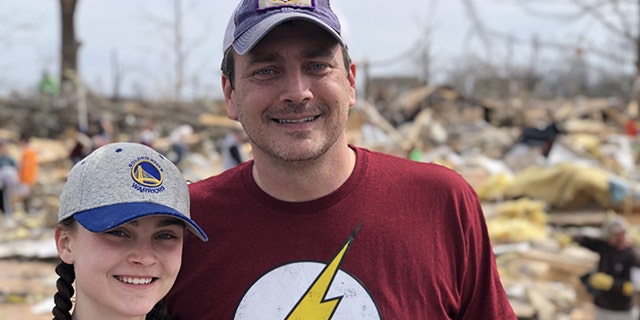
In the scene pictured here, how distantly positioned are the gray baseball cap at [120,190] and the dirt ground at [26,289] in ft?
18.3

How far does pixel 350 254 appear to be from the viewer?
2143 mm

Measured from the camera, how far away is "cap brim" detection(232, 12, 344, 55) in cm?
206

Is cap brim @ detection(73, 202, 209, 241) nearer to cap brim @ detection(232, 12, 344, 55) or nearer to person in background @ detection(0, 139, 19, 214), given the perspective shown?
cap brim @ detection(232, 12, 344, 55)

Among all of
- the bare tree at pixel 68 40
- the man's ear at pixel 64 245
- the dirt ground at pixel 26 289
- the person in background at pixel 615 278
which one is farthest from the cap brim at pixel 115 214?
the bare tree at pixel 68 40

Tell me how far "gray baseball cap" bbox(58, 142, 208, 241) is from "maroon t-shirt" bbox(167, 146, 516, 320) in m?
0.23

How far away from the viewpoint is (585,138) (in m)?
21.4

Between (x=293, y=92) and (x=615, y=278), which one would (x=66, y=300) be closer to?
(x=293, y=92)

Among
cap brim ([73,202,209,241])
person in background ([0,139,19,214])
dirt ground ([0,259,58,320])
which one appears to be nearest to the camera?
cap brim ([73,202,209,241])

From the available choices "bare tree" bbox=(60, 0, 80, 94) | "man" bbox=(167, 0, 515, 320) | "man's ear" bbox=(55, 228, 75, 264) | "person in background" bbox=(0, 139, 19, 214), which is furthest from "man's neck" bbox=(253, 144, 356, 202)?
"bare tree" bbox=(60, 0, 80, 94)

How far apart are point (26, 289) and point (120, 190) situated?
7433 mm

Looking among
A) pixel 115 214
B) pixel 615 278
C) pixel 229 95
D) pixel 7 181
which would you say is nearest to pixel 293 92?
pixel 229 95

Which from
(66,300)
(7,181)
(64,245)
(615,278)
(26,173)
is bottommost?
(26,173)

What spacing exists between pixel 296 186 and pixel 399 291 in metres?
0.47

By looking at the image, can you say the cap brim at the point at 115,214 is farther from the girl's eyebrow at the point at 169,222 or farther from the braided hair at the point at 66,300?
the braided hair at the point at 66,300
